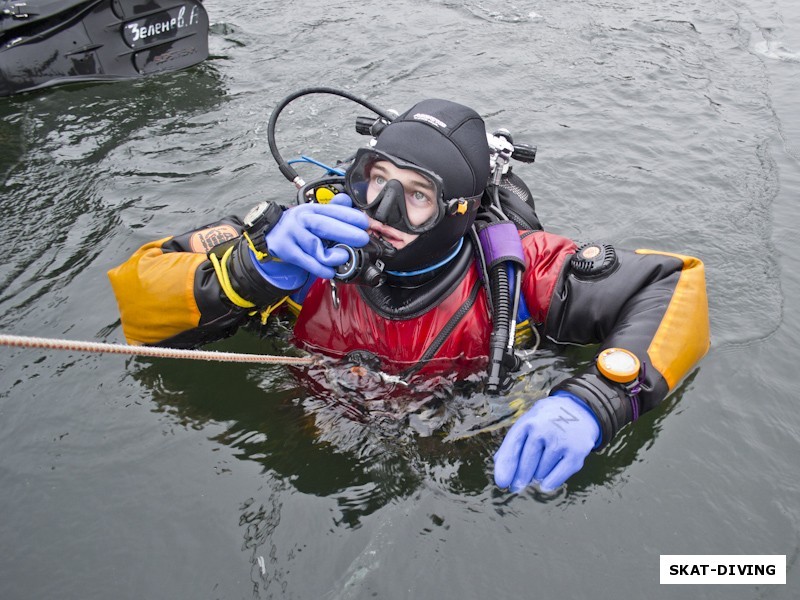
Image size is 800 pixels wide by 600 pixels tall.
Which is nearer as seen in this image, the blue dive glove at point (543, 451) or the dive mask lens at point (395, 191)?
the blue dive glove at point (543, 451)

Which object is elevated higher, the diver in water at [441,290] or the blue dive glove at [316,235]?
the blue dive glove at [316,235]

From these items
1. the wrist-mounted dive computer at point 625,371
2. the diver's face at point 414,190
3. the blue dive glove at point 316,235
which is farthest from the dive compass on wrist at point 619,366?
the blue dive glove at point 316,235

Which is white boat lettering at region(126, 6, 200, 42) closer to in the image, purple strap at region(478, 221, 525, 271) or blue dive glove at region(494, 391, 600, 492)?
purple strap at region(478, 221, 525, 271)

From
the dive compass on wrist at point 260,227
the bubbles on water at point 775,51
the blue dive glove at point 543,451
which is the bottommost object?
the bubbles on water at point 775,51

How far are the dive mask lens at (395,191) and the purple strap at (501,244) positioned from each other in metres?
0.34

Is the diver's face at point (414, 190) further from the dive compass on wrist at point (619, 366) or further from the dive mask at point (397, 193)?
the dive compass on wrist at point (619, 366)

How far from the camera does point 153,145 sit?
5.39m

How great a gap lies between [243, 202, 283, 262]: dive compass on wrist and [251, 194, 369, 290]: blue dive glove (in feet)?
0.38

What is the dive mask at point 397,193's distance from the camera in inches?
98.7

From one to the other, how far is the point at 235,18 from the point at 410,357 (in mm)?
6537

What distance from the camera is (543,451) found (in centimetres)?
231

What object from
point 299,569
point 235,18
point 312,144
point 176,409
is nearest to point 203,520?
point 299,569

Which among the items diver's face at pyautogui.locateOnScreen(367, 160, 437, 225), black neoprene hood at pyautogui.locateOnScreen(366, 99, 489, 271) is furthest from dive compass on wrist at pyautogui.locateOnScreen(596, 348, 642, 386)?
diver's face at pyautogui.locateOnScreen(367, 160, 437, 225)

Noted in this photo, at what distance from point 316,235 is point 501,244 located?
84 cm
